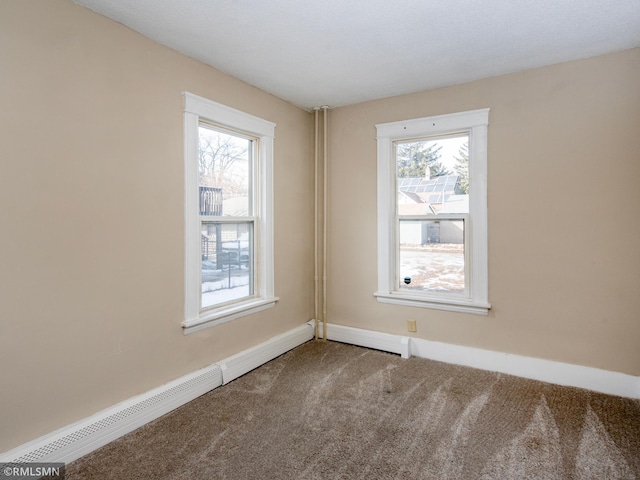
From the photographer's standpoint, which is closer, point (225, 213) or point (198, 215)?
point (198, 215)

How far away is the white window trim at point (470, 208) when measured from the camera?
3.08m

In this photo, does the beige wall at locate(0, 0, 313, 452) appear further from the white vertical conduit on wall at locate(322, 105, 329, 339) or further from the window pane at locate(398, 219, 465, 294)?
the window pane at locate(398, 219, 465, 294)

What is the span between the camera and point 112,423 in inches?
82.4

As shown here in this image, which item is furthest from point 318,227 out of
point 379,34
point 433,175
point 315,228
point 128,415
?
point 128,415

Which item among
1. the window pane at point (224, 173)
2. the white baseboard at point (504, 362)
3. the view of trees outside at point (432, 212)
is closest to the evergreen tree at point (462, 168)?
the view of trees outside at point (432, 212)

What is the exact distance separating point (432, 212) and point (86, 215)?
2.72 meters

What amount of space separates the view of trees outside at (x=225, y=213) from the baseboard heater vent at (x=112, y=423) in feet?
1.99

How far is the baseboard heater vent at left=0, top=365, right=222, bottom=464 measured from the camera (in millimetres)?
1812

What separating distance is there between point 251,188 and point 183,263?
1.04m

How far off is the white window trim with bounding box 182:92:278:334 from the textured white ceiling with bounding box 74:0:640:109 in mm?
356

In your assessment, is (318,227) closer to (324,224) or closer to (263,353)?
Result: (324,224)

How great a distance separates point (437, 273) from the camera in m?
3.38

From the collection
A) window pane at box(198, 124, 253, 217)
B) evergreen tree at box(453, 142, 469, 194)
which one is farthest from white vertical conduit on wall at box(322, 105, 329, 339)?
evergreen tree at box(453, 142, 469, 194)

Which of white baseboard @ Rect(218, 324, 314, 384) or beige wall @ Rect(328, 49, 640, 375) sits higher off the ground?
beige wall @ Rect(328, 49, 640, 375)
